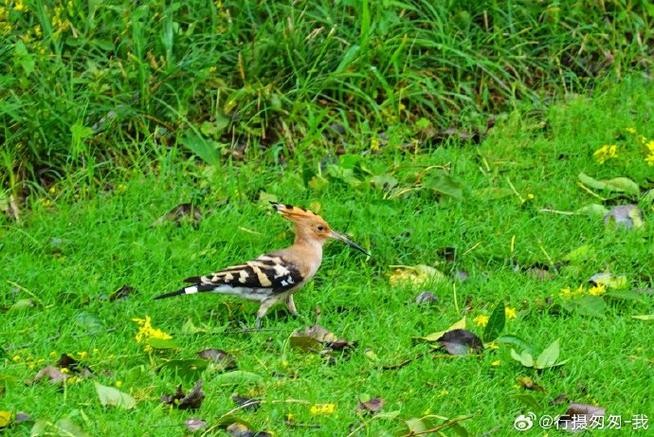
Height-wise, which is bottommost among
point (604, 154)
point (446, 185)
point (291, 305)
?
point (604, 154)

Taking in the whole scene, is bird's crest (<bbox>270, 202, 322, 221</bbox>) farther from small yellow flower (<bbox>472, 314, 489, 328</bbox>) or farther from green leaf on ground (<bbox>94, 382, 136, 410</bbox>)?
green leaf on ground (<bbox>94, 382, 136, 410</bbox>)

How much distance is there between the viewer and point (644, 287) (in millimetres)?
6754

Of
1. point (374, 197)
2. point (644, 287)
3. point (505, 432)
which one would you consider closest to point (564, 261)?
point (644, 287)

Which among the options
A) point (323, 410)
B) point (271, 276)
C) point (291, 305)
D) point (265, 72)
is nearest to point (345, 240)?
point (291, 305)

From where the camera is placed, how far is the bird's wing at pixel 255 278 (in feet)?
20.6

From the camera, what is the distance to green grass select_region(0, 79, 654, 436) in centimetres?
561

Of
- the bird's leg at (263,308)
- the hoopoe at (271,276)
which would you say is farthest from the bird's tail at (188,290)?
the bird's leg at (263,308)

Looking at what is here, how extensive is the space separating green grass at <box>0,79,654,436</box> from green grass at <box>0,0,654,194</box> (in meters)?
0.23

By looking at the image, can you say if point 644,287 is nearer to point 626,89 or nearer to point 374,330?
point 374,330

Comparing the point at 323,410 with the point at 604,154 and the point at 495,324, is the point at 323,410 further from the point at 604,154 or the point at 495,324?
the point at 604,154

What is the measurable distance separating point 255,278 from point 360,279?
0.80 m

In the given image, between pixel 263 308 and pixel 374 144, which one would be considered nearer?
pixel 263 308

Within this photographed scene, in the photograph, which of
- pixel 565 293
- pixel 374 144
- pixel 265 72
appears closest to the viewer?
pixel 565 293

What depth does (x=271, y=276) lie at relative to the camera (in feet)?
20.8
